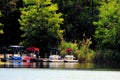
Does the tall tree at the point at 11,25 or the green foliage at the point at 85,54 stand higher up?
the tall tree at the point at 11,25

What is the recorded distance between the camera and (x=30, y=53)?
6184 centimetres

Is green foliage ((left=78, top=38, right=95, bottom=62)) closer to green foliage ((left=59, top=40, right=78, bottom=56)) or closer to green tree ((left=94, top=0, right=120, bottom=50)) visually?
green foliage ((left=59, top=40, right=78, bottom=56))

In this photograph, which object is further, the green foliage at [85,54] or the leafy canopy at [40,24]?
the leafy canopy at [40,24]

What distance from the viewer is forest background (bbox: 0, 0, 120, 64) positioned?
61.4m

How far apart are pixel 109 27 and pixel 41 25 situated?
8.32 m

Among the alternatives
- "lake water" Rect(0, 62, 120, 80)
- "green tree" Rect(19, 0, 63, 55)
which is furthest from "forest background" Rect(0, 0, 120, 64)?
"lake water" Rect(0, 62, 120, 80)

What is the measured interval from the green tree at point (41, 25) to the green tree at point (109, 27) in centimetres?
492

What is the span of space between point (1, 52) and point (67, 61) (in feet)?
32.8

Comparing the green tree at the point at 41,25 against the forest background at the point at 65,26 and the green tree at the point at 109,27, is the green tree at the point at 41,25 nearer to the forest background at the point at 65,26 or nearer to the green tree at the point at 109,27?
the forest background at the point at 65,26

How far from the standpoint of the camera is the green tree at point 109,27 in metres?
61.7

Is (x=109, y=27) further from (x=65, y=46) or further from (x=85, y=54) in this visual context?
(x=85, y=54)
